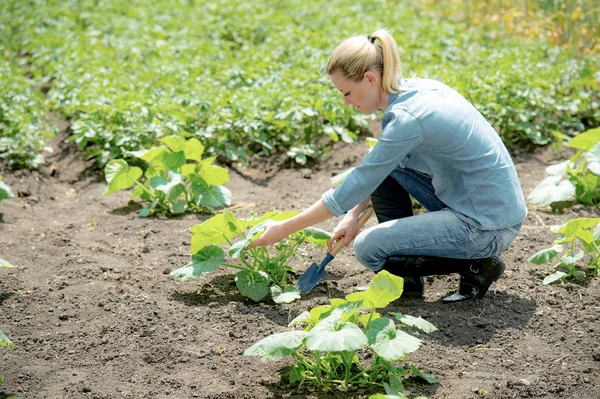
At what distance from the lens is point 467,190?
3.30 meters

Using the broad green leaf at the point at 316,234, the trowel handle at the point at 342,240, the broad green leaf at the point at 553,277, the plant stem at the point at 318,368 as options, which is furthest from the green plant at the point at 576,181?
the plant stem at the point at 318,368

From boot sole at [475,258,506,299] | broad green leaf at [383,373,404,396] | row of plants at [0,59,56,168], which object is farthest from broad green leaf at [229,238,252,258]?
row of plants at [0,59,56,168]

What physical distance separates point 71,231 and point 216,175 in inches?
32.7

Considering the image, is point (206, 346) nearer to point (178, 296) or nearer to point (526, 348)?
point (178, 296)

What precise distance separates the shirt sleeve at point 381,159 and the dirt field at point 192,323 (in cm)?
52

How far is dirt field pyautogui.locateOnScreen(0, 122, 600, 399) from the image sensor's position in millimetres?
2820

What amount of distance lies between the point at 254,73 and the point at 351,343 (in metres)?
3.99

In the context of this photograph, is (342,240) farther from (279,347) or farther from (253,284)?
(279,347)

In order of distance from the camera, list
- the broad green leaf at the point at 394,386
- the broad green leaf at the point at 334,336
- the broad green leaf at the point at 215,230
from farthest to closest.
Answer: the broad green leaf at the point at 215,230
the broad green leaf at the point at 394,386
the broad green leaf at the point at 334,336

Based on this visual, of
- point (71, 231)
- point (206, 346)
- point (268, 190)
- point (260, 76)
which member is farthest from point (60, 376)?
point (260, 76)

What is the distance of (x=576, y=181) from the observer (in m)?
4.44

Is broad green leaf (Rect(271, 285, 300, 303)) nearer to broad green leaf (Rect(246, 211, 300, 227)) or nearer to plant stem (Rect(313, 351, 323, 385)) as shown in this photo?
broad green leaf (Rect(246, 211, 300, 227))

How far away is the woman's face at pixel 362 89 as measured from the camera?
10.4ft

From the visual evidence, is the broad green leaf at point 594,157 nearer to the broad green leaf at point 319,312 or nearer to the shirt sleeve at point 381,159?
the shirt sleeve at point 381,159
